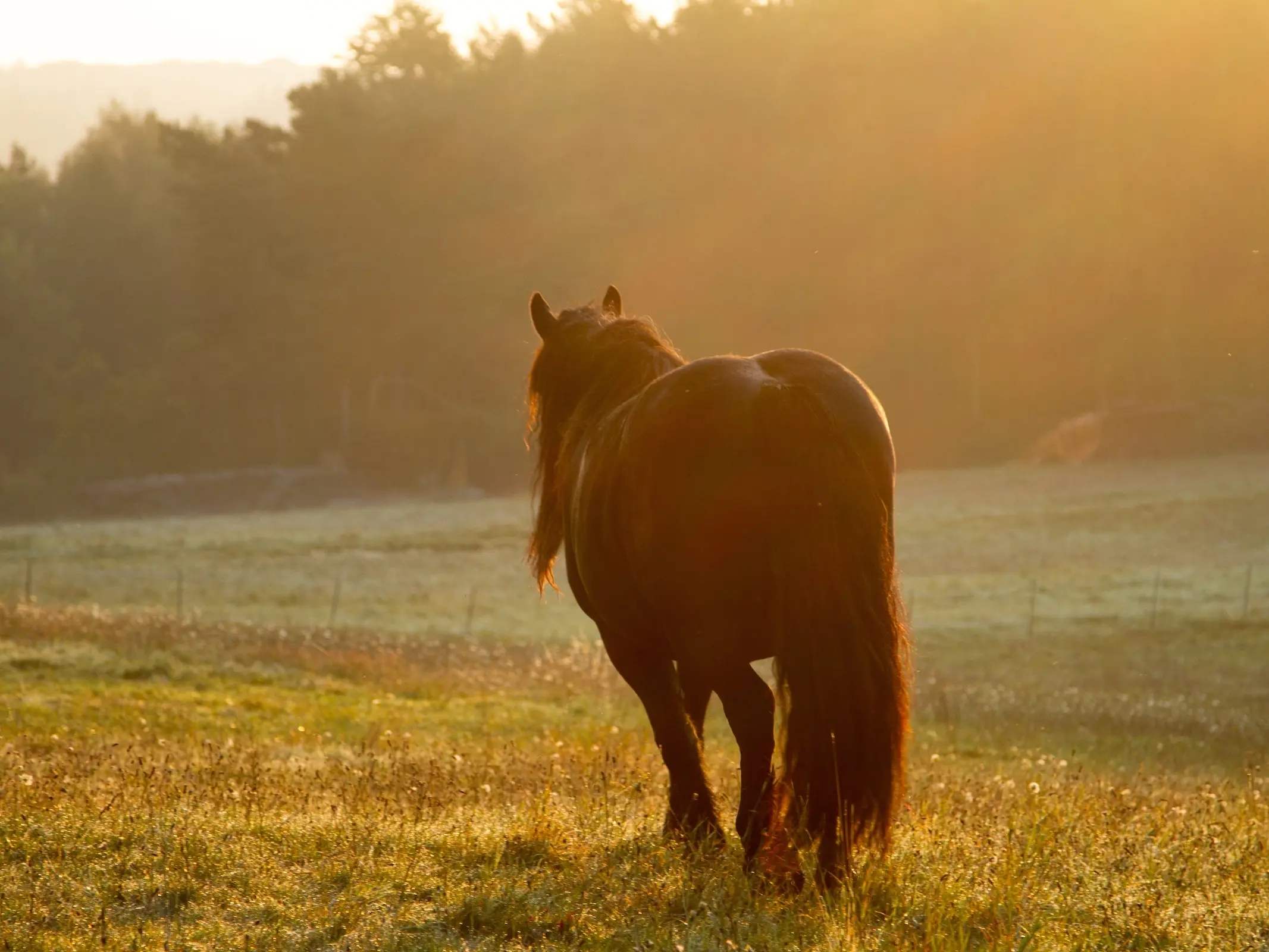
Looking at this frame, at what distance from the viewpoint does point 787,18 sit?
57031mm

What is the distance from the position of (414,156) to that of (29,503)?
20.4 meters

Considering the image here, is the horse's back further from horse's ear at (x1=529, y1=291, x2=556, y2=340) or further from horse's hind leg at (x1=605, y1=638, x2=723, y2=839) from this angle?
horse's ear at (x1=529, y1=291, x2=556, y2=340)

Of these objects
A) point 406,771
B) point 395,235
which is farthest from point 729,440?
point 395,235

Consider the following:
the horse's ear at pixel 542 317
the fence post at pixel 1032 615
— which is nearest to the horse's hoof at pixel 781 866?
the horse's ear at pixel 542 317

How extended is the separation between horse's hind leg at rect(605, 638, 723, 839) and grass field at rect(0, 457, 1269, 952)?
0.69ft

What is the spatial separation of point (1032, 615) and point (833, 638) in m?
20.2

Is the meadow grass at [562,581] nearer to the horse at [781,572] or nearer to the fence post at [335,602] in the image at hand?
the fence post at [335,602]

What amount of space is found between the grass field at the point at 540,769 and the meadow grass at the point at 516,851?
24 millimetres

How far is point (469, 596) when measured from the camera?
28.9 m

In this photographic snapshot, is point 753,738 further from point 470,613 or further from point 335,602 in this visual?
point 335,602

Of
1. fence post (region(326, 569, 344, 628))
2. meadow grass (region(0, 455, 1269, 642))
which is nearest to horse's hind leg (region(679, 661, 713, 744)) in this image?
meadow grass (region(0, 455, 1269, 642))

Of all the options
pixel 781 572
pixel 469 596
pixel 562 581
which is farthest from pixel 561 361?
pixel 562 581

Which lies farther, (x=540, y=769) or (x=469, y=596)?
(x=469, y=596)

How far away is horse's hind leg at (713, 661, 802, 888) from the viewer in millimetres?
5414
